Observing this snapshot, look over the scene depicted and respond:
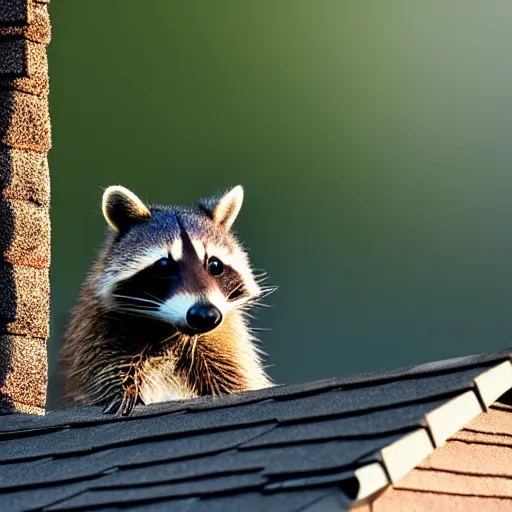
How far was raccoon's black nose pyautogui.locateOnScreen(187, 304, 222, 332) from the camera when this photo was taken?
10.5 feet

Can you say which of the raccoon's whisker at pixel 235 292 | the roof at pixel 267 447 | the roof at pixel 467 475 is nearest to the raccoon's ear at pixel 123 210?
the raccoon's whisker at pixel 235 292

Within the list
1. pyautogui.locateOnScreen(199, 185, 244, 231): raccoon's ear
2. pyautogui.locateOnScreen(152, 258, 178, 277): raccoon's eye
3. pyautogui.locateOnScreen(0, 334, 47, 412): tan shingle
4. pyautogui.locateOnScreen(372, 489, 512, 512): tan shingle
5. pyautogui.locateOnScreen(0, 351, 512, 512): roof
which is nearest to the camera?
pyautogui.locateOnScreen(0, 351, 512, 512): roof

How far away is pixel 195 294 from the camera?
3.30 m

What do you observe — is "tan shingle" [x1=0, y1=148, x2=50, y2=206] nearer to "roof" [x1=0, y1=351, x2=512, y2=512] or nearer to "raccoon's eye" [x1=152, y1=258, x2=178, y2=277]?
"raccoon's eye" [x1=152, y1=258, x2=178, y2=277]

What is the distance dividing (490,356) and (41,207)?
1.50m

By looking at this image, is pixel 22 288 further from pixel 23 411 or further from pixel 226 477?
pixel 226 477

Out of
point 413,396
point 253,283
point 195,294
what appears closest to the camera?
point 413,396

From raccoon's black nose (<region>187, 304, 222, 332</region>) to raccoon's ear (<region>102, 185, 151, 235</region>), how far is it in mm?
617

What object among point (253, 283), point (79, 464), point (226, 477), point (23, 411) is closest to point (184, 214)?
point (253, 283)

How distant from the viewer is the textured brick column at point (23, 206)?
3020 mm

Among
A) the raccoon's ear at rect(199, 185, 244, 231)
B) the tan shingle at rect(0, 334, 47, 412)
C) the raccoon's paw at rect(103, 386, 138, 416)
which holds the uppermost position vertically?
the raccoon's ear at rect(199, 185, 244, 231)

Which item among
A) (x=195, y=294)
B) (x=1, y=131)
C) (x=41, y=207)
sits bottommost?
A: (x=195, y=294)

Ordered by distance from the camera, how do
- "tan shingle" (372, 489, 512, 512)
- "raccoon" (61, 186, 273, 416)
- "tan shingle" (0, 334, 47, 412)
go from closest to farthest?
"tan shingle" (372, 489, 512, 512)
"tan shingle" (0, 334, 47, 412)
"raccoon" (61, 186, 273, 416)

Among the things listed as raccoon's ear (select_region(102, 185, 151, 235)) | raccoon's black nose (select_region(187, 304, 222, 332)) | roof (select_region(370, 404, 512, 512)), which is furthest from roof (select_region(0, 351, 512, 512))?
raccoon's ear (select_region(102, 185, 151, 235))
